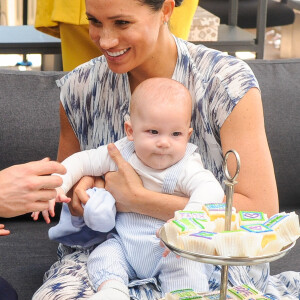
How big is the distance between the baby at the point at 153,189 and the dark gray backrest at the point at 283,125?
785mm

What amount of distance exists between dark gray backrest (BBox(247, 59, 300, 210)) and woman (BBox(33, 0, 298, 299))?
60cm

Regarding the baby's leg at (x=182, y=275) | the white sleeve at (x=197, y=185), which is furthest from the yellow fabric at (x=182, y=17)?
the baby's leg at (x=182, y=275)

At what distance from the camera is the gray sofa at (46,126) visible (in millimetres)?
2617

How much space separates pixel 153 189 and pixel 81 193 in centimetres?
19

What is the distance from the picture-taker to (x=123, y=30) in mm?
2025

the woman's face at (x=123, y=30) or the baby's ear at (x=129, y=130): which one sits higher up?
the woman's face at (x=123, y=30)

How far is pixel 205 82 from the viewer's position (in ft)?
7.03

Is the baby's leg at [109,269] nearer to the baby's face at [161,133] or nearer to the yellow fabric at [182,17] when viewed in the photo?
the baby's face at [161,133]

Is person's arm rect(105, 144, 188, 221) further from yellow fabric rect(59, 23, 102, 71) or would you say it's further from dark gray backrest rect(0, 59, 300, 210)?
yellow fabric rect(59, 23, 102, 71)

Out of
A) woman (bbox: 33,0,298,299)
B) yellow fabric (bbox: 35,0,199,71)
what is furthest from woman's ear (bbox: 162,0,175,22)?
yellow fabric (bbox: 35,0,199,71)

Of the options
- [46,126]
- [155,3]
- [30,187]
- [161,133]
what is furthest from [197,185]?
[46,126]

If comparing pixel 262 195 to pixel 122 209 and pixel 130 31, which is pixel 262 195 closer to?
pixel 122 209

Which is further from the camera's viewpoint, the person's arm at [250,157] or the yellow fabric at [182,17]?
the yellow fabric at [182,17]

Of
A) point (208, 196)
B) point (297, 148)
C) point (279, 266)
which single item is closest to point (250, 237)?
point (208, 196)
